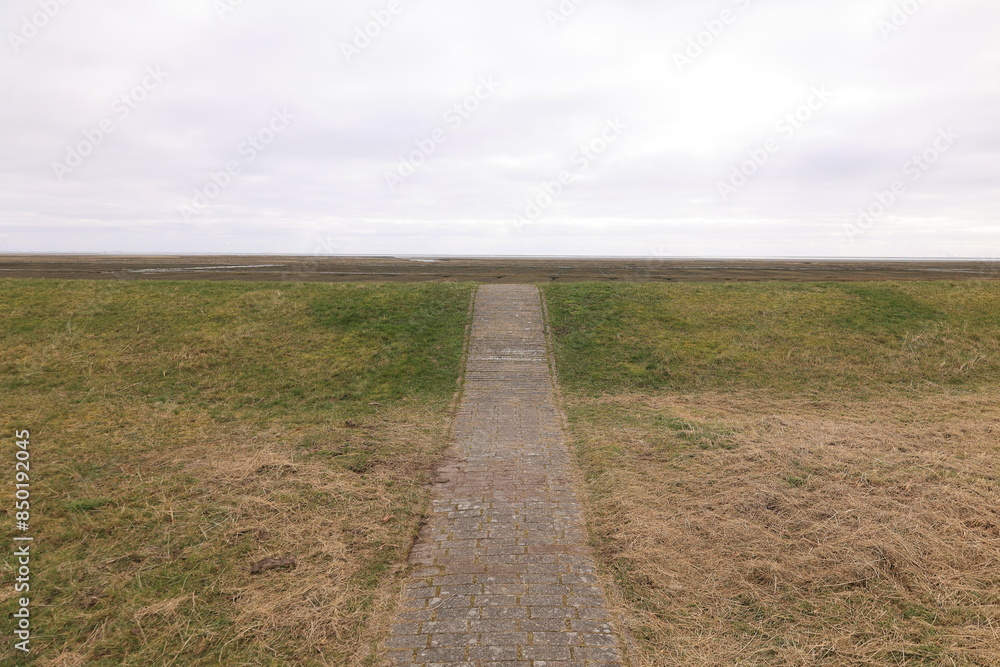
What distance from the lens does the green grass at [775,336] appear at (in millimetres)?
15102

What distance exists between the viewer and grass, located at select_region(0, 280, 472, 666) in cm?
530

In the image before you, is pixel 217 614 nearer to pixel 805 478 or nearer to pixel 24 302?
pixel 805 478

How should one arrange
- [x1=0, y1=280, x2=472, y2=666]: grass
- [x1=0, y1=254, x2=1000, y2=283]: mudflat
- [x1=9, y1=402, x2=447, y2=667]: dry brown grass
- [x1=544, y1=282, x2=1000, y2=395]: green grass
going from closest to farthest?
[x1=9, y1=402, x2=447, y2=667]: dry brown grass → [x1=0, y1=280, x2=472, y2=666]: grass → [x1=544, y1=282, x2=1000, y2=395]: green grass → [x1=0, y1=254, x2=1000, y2=283]: mudflat

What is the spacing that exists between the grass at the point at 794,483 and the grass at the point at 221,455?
3.71 metres

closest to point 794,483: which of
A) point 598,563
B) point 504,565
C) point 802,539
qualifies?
point 802,539

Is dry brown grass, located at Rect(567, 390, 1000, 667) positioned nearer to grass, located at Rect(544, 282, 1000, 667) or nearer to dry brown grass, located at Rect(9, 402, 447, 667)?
grass, located at Rect(544, 282, 1000, 667)

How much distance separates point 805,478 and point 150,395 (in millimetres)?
15993

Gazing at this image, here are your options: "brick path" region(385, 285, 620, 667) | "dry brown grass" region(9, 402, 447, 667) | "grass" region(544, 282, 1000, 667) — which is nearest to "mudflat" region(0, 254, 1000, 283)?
"grass" region(544, 282, 1000, 667)

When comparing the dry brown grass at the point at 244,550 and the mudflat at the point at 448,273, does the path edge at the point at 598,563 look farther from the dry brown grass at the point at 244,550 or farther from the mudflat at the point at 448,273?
the mudflat at the point at 448,273

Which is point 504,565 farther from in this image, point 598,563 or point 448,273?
point 448,273

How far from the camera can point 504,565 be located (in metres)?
6.26

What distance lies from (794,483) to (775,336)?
36.9 feet

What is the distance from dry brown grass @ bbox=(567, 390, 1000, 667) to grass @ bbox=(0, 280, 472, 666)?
3410mm

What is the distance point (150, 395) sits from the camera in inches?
526
